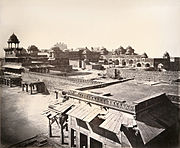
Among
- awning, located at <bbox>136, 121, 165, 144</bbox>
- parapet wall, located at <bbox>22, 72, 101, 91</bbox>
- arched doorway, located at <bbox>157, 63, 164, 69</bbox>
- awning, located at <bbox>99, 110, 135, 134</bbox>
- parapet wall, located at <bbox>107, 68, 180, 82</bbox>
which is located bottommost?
awning, located at <bbox>136, 121, 165, 144</bbox>

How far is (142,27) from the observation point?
4.08 metres

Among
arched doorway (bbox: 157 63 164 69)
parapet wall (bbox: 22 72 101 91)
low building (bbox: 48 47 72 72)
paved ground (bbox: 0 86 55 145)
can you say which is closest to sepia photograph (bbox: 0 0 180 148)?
paved ground (bbox: 0 86 55 145)

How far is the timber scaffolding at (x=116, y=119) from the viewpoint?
329cm

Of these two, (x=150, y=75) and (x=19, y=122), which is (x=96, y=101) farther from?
(x=150, y=75)

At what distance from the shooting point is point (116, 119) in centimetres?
348

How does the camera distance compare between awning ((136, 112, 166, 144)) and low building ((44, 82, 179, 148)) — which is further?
low building ((44, 82, 179, 148))

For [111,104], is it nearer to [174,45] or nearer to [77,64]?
[174,45]

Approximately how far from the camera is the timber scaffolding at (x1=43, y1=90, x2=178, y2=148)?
329 centimetres

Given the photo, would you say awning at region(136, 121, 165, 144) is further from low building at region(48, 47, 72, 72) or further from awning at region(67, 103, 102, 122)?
low building at region(48, 47, 72, 72)

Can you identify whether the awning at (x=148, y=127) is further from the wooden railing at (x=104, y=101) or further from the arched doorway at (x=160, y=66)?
the arched doorway at (x=160, y=66)

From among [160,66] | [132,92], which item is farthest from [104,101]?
[160,66]

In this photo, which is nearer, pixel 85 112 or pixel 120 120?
pixel 120 120

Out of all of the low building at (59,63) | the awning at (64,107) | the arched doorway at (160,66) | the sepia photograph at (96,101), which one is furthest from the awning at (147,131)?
the low building at (59,63)

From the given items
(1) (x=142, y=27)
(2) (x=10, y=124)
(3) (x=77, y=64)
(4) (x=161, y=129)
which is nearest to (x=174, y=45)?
(1) (x=142, y=27)
